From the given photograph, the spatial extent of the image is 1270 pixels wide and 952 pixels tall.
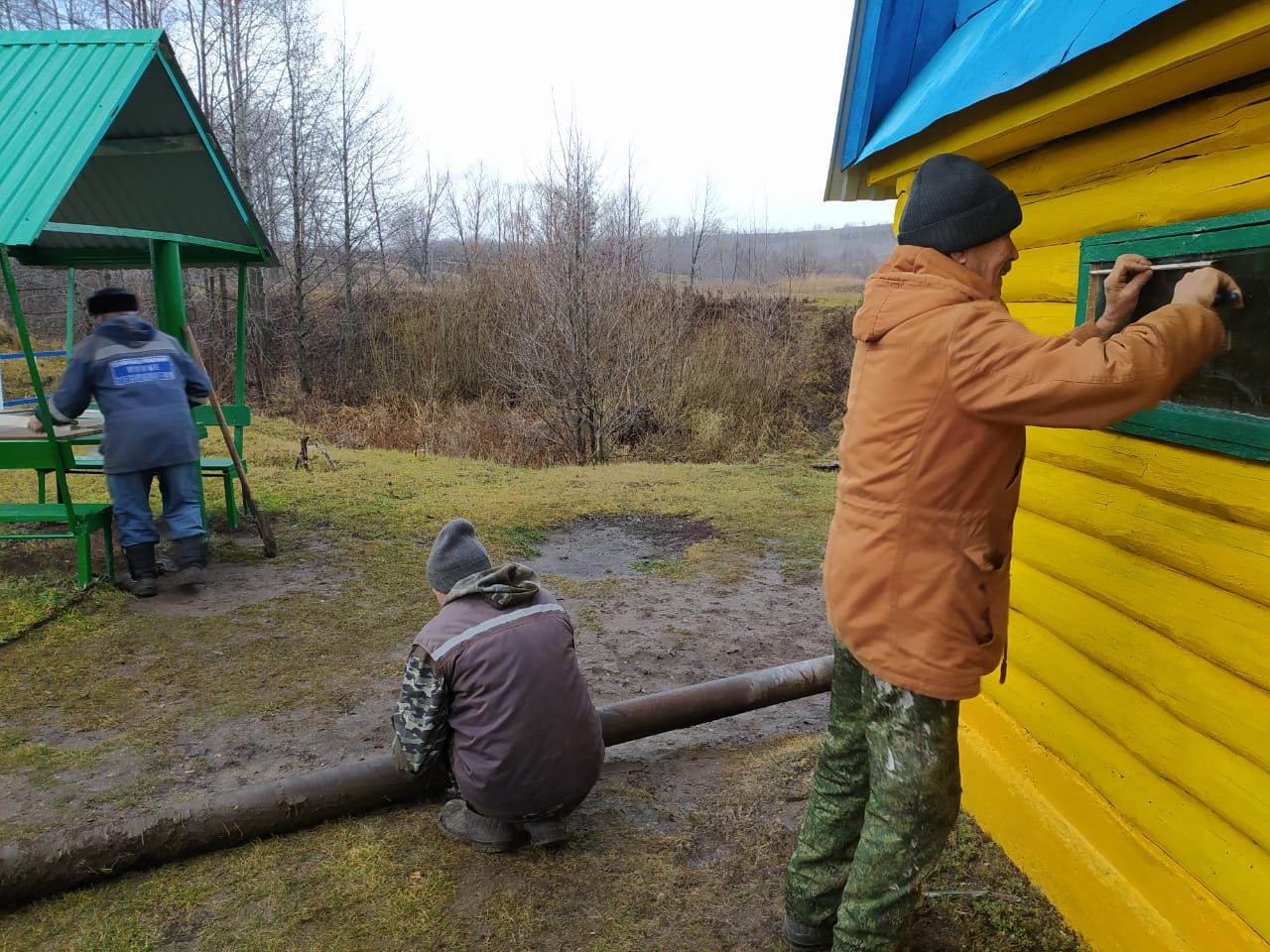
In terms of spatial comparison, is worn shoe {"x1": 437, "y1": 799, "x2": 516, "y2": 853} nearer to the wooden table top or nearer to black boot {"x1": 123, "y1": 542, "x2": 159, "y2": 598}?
black boot {"x1": 123, "y1": 542, "x2": 159, "y2": 598}

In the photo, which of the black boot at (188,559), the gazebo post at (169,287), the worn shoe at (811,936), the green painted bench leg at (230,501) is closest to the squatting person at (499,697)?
the worn shoe at (811,936)

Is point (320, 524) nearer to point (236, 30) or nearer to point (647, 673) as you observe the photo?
point (647, 673)

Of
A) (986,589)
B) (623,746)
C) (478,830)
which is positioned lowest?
(623,746)

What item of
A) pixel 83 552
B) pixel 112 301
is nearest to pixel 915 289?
pixel 112 301

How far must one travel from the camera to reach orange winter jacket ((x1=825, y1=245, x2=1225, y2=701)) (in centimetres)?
174

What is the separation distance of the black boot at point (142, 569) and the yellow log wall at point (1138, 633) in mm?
5127

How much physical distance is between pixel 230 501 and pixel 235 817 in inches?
179

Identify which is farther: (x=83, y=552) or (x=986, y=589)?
(x=83, y=552)

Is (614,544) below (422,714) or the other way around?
below

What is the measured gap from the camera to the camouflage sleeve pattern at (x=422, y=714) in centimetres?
277

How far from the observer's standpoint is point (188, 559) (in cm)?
573

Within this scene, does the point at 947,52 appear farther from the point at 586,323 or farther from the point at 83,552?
the point at 586,323

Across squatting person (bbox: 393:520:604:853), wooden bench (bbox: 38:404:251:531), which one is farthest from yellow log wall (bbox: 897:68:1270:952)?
wooden bench (bbox: 38:404:251:531)

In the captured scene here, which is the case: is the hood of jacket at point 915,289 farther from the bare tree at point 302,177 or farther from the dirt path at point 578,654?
the bare tree at point 302,177
